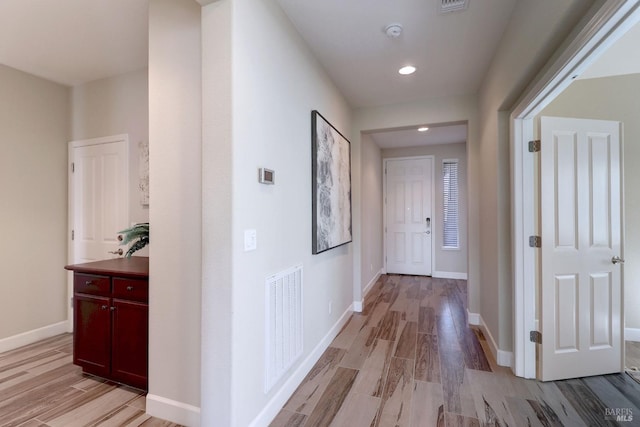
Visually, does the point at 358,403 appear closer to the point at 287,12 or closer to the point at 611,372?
the point at 611,372

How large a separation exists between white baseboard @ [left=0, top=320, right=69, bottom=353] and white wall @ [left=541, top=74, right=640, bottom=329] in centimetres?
570

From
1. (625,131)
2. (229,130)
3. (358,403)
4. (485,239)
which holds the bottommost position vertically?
(358,403)

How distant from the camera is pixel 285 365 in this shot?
196 cm

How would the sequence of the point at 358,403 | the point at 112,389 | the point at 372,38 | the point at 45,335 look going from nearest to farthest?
the point at 358,403, the point at 112,389, the point at 372,38, the point at 45,335

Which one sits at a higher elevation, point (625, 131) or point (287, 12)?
point (287, 12)

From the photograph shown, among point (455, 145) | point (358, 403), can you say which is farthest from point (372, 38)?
point (455, 145)

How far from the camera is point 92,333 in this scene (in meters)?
2.18

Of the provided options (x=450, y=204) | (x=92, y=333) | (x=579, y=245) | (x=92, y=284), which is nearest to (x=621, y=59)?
(x=579, y=245)

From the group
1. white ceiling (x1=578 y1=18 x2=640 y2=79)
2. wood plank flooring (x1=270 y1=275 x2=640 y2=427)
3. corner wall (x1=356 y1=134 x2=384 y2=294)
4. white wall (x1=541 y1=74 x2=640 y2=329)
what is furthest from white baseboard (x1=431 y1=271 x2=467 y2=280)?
white ceiling (x1=578 y1=18 x2=640 y2=79)

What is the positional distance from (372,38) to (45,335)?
4.37 metres

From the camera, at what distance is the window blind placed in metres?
5.69

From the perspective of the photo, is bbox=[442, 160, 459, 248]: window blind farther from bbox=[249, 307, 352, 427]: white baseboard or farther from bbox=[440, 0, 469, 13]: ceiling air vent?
bbox=[440, 0, 469, 13]: ceiling air vent

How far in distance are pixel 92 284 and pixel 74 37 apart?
6.61ft

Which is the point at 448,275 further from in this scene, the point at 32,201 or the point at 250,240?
the point at 32,201
